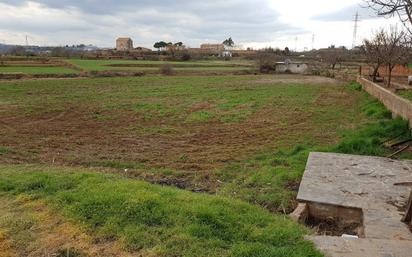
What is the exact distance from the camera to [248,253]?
4031mm

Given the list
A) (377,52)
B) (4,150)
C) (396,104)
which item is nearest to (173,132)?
(4,150)

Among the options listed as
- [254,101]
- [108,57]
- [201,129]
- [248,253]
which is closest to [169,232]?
[248,253]

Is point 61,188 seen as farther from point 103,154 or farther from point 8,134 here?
point 8,134

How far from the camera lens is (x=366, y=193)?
6.11m

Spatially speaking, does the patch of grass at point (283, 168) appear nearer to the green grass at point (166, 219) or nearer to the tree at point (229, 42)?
the green grass at point (166, 219)

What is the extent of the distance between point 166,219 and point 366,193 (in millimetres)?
3314

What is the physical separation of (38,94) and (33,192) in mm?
20516

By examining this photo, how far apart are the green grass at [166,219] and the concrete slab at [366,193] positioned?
23.2 inches

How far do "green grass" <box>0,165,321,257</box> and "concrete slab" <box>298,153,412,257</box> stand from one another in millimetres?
589

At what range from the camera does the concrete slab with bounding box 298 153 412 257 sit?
431 centimetres

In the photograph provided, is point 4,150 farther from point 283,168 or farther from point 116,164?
point 283,168

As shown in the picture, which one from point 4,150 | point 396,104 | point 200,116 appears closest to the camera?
point 4,150

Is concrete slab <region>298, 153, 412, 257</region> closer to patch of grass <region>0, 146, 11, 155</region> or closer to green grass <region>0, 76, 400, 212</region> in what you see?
green grass <region>0, 76, 400, 212</region>

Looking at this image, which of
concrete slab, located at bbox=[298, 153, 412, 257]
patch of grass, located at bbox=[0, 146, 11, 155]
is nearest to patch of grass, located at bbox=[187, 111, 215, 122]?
patch of grass, located at bbox=[0, 146, 11, 155]
